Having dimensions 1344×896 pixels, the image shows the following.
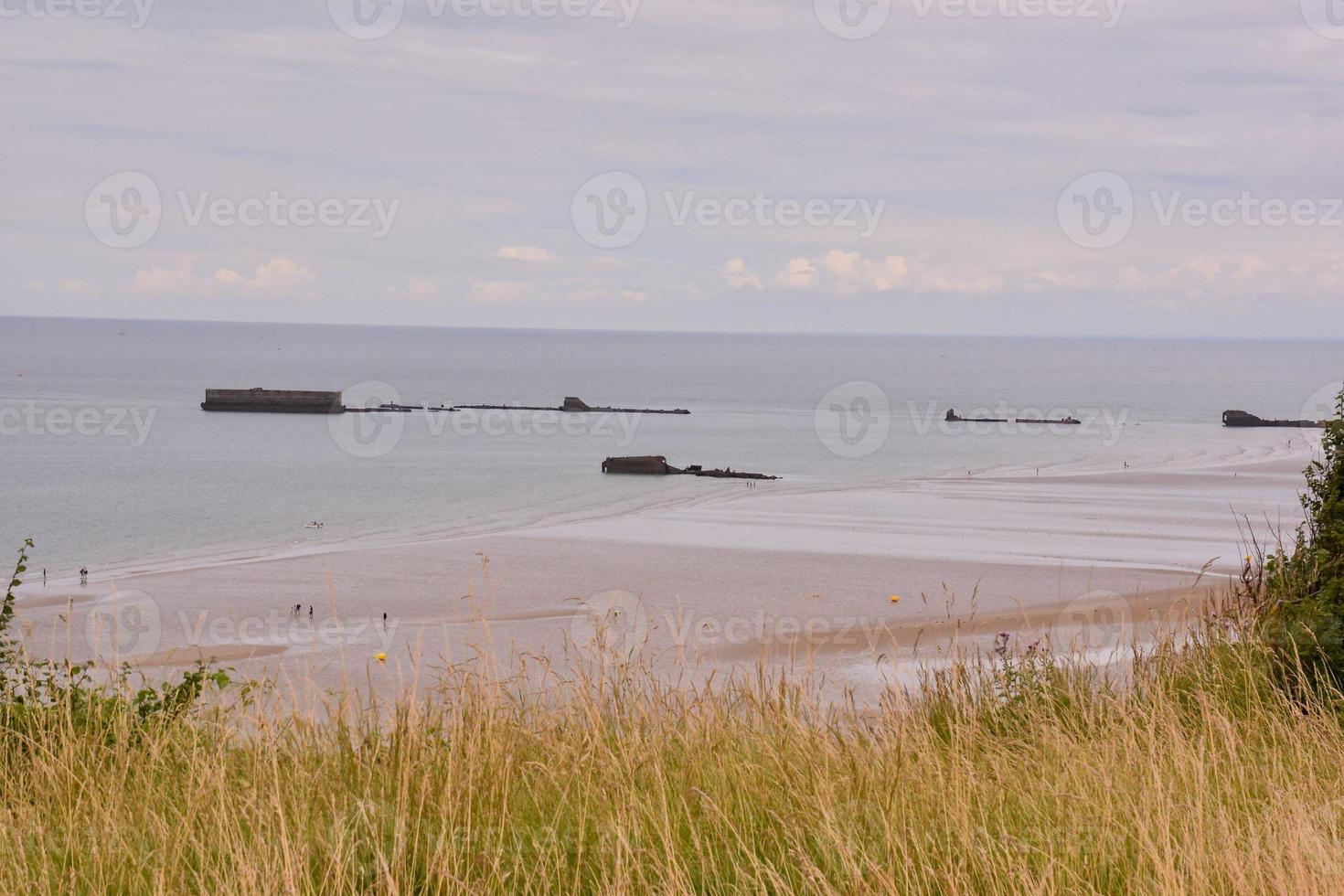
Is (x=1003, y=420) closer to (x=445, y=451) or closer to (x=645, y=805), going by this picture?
(x=445, y=451)

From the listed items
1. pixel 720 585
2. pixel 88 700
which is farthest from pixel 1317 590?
pixel 720 585

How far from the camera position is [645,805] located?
204 inches

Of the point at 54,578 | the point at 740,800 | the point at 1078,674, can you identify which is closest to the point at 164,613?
the point at 54,578

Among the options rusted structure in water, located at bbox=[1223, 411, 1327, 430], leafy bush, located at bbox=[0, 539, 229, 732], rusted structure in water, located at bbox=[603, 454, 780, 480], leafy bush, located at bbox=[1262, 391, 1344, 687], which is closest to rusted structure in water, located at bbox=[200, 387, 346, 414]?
rusted structure in water, located at bbox=[603, 454, 780, 480]

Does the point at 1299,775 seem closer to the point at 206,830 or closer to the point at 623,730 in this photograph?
the point at 623,730

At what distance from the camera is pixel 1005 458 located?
3044 inches

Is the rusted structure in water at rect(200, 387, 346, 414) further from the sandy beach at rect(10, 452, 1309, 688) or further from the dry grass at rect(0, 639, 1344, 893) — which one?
the dry grass at rect(0, 639, 1344, 893)

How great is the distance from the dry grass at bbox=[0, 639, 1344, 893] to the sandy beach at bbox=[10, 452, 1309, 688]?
37.1ft

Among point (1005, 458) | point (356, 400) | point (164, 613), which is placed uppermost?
point (356, 400)

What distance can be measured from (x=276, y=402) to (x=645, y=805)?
11346 cm

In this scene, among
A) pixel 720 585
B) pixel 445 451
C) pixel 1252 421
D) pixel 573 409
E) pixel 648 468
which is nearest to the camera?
pixel 720 585

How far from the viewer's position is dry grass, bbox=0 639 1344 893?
444 cm

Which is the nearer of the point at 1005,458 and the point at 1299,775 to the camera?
the point at 1299,775

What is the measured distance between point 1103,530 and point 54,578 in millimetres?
34212
